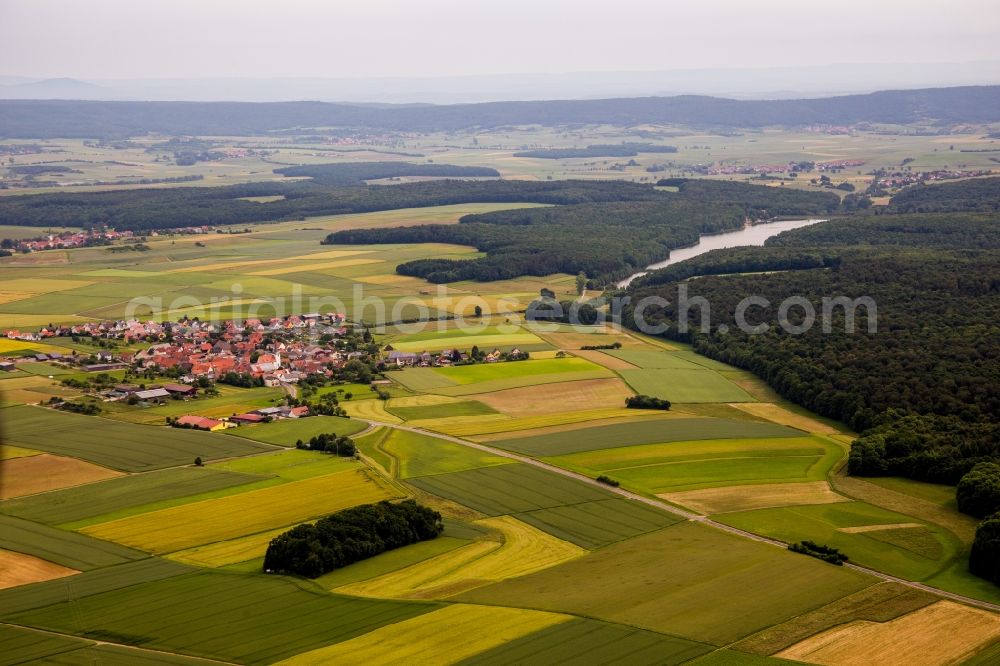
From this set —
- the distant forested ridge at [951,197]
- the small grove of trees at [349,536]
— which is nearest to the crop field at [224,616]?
A: the small grove of trees at [349,536]

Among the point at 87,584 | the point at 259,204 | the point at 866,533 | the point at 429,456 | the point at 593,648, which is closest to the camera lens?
the point at 593,648

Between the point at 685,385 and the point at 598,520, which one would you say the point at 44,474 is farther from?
the point at 685,385

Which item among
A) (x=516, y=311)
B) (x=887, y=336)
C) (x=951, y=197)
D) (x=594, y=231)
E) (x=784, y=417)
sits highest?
(x=951, y=197)

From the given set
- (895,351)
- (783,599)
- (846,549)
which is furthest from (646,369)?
Answer: (783,599)

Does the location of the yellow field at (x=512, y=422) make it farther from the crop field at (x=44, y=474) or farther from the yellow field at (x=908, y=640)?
the yellow field at (x=908, y=640)

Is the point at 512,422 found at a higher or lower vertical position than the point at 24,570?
higher

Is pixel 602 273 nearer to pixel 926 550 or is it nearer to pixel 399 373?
pixel 399 373

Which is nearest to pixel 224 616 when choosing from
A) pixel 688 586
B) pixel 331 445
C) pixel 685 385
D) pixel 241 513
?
pixel 241 513

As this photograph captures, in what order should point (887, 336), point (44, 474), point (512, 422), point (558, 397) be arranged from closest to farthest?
1. point (44, 474)
2. point (512, 422)
3. point (558, 397)
4. point (887, 336)
